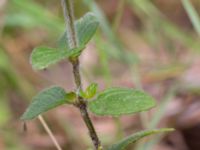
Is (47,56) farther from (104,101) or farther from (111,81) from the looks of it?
(111,81)

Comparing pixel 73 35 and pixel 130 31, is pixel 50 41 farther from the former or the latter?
pixel 73 35

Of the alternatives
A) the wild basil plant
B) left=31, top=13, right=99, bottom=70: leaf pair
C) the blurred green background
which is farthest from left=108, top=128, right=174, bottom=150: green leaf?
the blurred green background

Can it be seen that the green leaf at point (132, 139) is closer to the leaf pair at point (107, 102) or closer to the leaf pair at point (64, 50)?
the leaf pair at point (107, 102)

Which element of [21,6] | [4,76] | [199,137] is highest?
[21,6]

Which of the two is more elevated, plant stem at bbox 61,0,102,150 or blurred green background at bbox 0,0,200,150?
blurred green background at bbox 0,0,200,150

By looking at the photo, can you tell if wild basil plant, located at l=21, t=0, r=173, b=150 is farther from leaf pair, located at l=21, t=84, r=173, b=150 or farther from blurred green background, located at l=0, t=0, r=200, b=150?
blurred green background, located at l=0, t=0, r=200, b=150

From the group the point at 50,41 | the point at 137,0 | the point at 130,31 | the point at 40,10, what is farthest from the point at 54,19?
the point at 130,31

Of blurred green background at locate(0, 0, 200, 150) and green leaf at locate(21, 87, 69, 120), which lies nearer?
green leaf at locate(21, 87, 69, 120)
